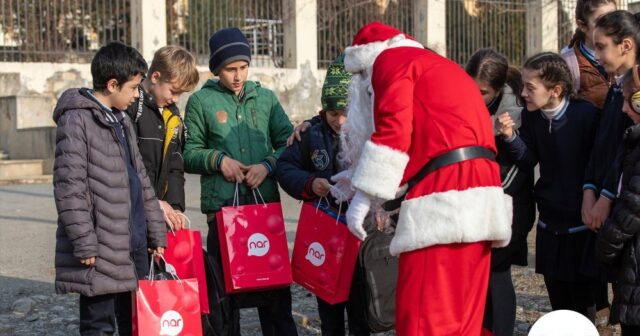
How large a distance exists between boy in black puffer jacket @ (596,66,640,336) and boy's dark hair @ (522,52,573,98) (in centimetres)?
59

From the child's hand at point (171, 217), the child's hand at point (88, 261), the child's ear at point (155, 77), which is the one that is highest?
the child's ear at point (155, 77)

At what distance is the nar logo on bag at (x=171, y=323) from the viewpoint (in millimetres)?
4457

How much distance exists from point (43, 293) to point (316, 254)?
2991 millimetres

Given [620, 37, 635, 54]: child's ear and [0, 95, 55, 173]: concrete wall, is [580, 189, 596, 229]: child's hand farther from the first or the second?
[0, 95, 55, 173]: concrete wall

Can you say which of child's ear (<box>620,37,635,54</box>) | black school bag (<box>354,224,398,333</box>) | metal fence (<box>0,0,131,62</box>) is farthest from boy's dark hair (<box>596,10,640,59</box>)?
metal fence (<box>0,0,131,62</box>)

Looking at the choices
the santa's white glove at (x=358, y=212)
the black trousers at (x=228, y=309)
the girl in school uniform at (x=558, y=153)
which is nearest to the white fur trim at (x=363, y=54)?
the santa's white glove at (x=358, y=212)

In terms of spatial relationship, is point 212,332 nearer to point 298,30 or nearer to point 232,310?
point 232,310

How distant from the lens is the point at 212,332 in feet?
16.7

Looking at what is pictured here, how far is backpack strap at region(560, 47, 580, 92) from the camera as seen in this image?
546 centimetres

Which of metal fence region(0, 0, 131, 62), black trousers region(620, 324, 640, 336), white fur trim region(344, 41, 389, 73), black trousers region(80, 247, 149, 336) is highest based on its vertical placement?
metal fence region(0, 0, 131, 62)

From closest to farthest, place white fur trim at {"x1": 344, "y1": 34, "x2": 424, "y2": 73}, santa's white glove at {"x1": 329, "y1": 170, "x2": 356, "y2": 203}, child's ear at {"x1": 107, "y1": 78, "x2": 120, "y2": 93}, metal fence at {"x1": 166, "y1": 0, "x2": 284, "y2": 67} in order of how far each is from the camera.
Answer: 1. white fur trim at {"x1": 344, "y1": 34, "x2": 424, "y2": 73}
2. child's ear at {"x1": 107, "y1": 78, "x2": 120, "y2": 93}
3. santa's white glove at {"x1": 329, "y1": 170, "x2": 356, "y2": 203}
4. metal fence at {"x1": 166, "y1": 0, "x2": 284, "y2": 67}

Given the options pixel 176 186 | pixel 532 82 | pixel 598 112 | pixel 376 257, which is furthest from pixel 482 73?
pixel 176 186

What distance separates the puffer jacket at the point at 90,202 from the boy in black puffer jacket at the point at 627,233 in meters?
2.14

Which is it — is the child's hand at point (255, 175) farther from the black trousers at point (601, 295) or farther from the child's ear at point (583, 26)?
the child's ear at point (583, 26)
